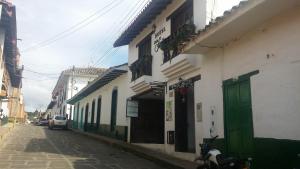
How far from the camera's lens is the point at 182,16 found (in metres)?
12.8

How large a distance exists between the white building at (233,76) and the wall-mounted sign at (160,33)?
0.04 m

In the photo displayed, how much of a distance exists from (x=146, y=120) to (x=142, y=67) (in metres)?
2.88

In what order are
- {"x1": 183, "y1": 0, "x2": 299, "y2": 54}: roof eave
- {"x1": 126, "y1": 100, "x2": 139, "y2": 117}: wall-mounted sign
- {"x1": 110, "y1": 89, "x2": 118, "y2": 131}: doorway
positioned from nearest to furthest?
{"x1": 183, "y1": 0, "x2": 299, "y2": 54}: roof eave → {"x1": 126, "y1": 100, "x2": 139, "y2": 117}: wall-mounted sign → {"x1": 110, "y1": 89, "x2": 118, "y2": 131}: doorway

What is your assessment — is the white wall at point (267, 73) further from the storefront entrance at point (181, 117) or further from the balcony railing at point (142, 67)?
the balcony railing at point (142, 67)

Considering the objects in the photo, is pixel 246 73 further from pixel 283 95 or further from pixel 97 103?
pixel 97 103

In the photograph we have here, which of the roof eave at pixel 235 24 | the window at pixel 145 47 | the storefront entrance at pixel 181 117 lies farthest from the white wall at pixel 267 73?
the window at pixel 145 47

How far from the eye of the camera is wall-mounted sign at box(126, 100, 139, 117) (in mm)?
16719

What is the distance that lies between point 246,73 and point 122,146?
860 centimetres

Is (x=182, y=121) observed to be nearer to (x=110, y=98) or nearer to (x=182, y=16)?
(x=182, y=16)

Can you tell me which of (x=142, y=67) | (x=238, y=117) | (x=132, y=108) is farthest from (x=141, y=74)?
(x=238, y=117)

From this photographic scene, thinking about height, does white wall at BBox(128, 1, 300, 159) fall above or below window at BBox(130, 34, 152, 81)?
below

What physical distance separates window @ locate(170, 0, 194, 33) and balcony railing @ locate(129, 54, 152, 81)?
7.54 feet

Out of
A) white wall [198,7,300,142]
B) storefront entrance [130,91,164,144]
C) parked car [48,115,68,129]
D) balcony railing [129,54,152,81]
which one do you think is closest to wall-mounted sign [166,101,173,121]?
balcony railing [129,54,152,81]

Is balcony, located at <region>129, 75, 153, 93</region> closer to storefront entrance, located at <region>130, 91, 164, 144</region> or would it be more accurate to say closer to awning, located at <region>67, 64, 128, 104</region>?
storefront entrance, located at <region>130, 91, 164, 144</region>
